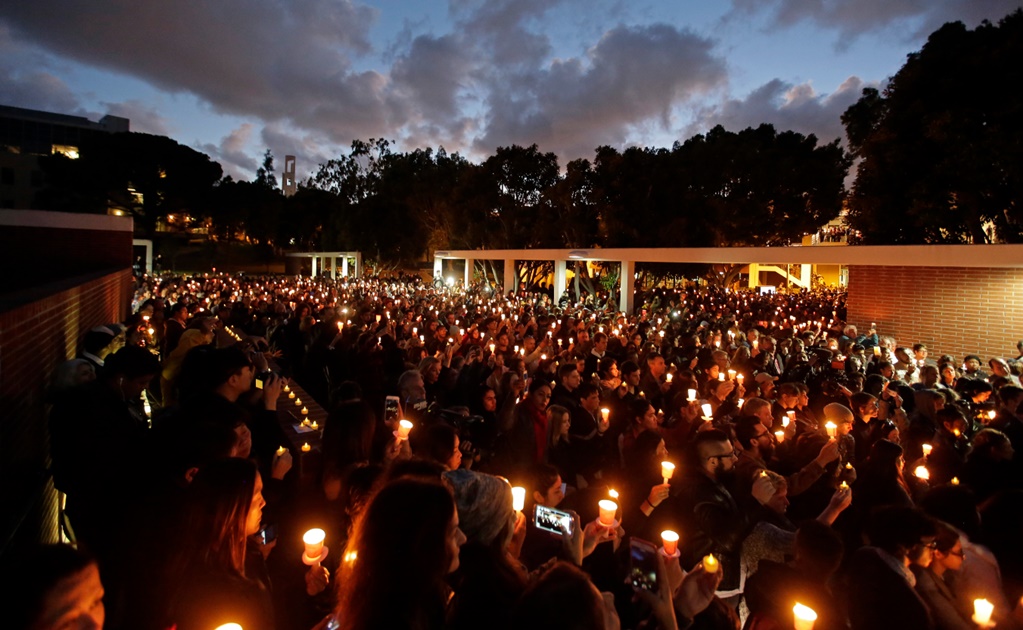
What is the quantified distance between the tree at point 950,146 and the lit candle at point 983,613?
1332cm

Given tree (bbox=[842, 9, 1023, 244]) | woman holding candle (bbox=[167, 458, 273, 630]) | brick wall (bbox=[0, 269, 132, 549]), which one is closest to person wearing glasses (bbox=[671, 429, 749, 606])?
woman holding candle (bbox=[167, 458, 273, 630])

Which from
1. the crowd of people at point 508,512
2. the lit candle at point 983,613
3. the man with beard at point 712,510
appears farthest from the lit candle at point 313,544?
the lit candle at point 983,613

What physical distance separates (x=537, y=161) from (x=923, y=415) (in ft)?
97.4

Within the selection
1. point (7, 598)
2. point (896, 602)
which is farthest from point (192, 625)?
point (896, 602)

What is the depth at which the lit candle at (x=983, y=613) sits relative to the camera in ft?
8.28

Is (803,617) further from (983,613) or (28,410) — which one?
(28,410)

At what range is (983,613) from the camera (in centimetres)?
252

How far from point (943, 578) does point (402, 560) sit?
110 inches

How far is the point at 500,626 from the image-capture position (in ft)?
5.99

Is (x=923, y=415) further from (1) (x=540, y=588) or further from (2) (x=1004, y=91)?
(2) (x=1004, y=91)

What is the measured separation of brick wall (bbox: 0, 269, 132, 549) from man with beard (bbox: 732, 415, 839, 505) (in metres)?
4.34

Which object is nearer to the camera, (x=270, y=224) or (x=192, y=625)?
(x=192, y=625)

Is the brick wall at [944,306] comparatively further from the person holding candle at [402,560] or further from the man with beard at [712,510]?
the person holding candle at [402,560]

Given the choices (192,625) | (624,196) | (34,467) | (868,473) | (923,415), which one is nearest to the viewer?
(192,625)
